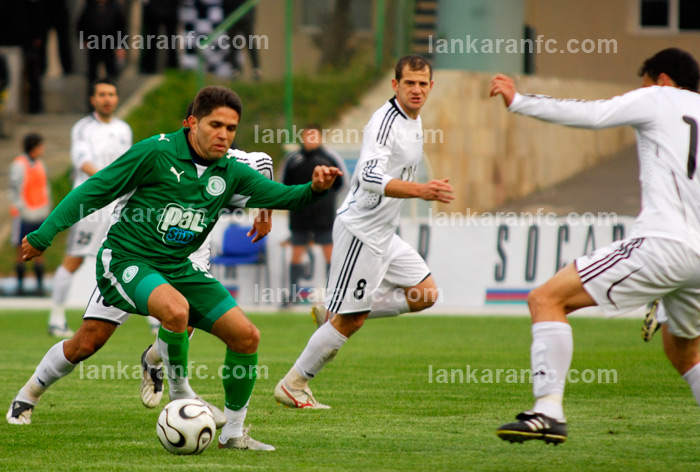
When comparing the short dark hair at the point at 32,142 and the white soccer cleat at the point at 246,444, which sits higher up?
the short dark hair at the point at 32,142

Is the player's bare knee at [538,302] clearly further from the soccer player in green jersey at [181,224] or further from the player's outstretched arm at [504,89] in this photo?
the soccer player in green jersey at [181,224]

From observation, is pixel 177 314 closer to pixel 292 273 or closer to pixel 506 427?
pixel 506 427

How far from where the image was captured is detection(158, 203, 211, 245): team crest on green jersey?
5.88 m

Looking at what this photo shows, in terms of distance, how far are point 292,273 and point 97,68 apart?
275 inches

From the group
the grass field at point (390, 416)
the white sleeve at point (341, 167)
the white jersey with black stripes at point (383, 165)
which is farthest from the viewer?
the white sleeve at point (341, 167)

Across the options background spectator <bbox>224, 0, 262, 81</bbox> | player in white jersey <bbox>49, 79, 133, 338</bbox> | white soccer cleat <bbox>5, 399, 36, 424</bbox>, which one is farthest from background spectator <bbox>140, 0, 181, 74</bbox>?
white soccer cleat <bbox>5, 399, 36, 424</bbox>

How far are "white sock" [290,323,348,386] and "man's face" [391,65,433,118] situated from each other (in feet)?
5.32

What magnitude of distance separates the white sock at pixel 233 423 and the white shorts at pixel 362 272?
172 cm

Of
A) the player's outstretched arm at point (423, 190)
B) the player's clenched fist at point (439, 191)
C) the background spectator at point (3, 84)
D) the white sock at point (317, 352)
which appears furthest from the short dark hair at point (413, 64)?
the background spectator at point (3, 84)

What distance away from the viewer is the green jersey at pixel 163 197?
19.0 ft

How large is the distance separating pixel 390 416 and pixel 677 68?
2.75 m

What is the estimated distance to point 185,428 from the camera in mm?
5594

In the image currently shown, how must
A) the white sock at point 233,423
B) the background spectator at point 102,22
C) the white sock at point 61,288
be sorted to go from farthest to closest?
the background spectator at point 102,22, the white sock at point 61,288, the white sock at point 233,423

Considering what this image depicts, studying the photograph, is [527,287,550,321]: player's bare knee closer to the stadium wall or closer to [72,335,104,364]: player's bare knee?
[72,335,104,364]: player's bare knee
